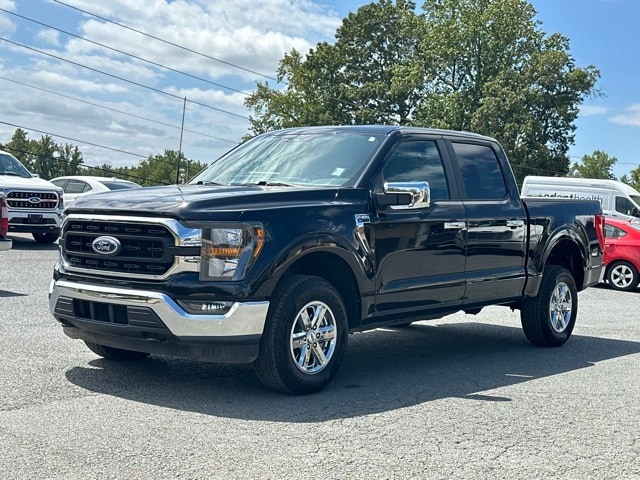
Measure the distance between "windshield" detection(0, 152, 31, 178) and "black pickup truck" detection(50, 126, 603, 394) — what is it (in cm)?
1341

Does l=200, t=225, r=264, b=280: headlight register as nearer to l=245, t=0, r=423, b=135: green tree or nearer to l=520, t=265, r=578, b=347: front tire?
l=520, t=265, r=578, b=347: front tire

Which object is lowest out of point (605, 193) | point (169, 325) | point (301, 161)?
point (169, 325)

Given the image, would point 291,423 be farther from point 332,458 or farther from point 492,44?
point 492,44

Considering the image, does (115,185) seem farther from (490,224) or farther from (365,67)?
(365,67)

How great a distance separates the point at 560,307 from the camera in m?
9.30

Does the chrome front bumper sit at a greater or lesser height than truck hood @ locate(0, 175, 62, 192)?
lesser

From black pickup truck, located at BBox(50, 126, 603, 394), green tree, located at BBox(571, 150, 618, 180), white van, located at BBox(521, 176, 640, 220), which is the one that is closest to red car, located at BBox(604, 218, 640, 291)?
white van, located at BBox(521, 176, 640, 220)

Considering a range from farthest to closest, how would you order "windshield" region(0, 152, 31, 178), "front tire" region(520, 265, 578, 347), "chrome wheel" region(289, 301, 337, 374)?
"windshield" region(0, 152, 31, 178) < "front tire" region(520, 265, 578, 347) < "chrome wheel" region(289, 301, 337, 374)

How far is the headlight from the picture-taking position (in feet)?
19.2

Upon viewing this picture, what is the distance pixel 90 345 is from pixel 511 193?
419cm

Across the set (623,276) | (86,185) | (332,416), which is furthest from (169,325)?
(86,185)

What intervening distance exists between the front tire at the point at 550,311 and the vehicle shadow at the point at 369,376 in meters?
0.13

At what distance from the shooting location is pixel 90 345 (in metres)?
7.04

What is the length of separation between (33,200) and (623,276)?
40.9 ft
